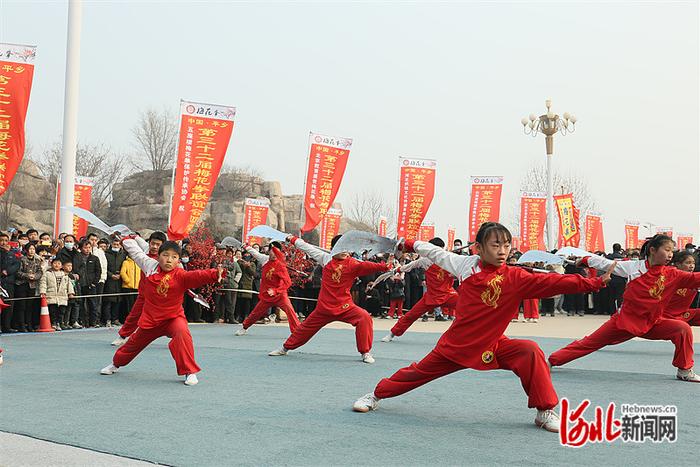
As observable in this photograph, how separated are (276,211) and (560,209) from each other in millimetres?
23304

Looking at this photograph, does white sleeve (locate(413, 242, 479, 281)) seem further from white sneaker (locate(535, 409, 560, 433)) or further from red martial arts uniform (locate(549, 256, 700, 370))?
red martial arts uniform (locate(549, 256, 700, 370))

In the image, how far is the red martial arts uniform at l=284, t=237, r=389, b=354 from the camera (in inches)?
340

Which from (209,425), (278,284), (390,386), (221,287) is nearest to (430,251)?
(390,386)

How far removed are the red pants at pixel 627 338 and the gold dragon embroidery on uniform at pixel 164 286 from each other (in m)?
4.17

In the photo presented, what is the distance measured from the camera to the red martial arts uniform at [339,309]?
8625 millimetres

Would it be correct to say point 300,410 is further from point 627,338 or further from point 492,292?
point 627,338

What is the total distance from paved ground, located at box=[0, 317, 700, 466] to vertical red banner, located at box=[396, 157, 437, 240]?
8.90 metres

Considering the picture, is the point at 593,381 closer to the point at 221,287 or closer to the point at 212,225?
the point at 221,287

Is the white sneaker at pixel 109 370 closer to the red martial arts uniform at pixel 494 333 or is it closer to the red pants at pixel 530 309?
the red martial arts uniform at pixel 494 333

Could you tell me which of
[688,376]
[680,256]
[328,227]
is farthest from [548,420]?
[328,227]

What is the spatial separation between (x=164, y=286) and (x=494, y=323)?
3605mm

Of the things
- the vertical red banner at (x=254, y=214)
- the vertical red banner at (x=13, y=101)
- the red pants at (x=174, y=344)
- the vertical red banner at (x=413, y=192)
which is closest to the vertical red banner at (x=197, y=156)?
the vertical red banner at (x=13, y=101)

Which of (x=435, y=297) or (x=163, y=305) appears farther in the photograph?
(x=435, y=297)

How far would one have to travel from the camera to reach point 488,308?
507 centimetres
